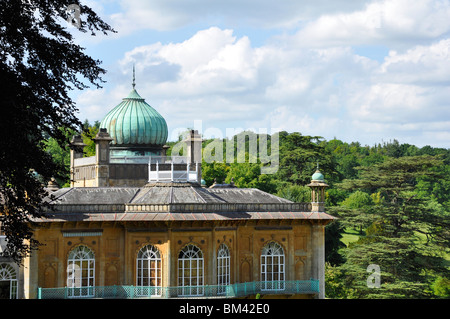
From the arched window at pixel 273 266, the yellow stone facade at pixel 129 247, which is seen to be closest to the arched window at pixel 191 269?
the yellow stone facade at pixel 129 247

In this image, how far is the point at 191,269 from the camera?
4194cm

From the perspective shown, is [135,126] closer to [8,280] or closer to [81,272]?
[81,272]

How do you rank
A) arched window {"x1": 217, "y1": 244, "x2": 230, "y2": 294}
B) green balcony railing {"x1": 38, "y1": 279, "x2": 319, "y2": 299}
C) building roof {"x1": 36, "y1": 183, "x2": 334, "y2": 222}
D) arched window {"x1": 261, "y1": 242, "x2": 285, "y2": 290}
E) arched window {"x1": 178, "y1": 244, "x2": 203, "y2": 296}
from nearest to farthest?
green balcony railing {"x1": 38, "y1": 279, "x2": 319, "y2": 299} < arched window {"x1": 178, "y1": 244, "x2": 203, "y2": 296} < building roof {"x1": 36, "y1": 183, "x2": 334, "y2": 222} < arched window {"x1": 217, "y1": 244, "x2": 230, "y2": 294} < arched window {"x1": 261, "y1": 242, "x2": 285, "y2": 290}

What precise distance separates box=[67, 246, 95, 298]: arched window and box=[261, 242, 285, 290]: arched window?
9572mm

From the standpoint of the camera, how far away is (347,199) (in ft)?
309

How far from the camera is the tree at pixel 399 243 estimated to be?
57.0m

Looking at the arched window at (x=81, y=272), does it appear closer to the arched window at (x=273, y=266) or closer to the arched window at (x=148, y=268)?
the arched window at (x=148, y=268)

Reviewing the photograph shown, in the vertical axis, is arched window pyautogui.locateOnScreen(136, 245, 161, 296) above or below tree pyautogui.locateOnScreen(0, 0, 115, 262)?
below

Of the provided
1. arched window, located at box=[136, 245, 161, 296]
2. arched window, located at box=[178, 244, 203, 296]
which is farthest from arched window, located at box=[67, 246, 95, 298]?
arched window, located at box=[178, 244, 203, 296]

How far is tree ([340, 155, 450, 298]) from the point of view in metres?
57.0

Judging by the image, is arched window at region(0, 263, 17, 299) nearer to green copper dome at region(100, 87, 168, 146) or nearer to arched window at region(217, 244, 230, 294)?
arched window at region(217, 244, 230, 294)

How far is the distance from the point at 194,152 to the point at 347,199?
42904 mm
